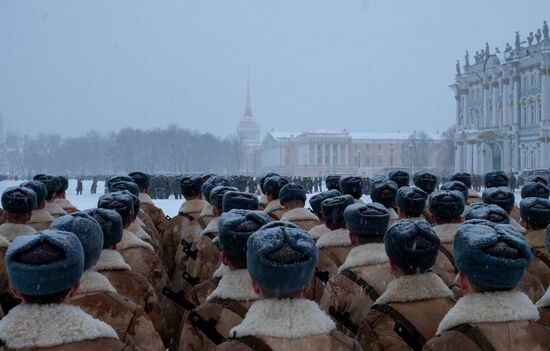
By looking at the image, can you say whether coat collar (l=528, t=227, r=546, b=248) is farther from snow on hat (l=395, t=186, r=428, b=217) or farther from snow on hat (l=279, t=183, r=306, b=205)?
snow on hat (l=279, t=183, r=306, b=205)

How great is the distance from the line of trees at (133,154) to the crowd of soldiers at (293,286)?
113689 mm

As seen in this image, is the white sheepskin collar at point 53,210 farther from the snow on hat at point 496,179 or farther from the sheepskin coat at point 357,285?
the snow on hat at point 496,179

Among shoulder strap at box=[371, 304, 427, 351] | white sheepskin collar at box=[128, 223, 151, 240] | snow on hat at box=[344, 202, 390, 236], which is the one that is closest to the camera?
shoulder strap at box=[371, 304, 427, 351]

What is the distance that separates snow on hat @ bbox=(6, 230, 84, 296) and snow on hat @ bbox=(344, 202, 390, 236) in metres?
2.19

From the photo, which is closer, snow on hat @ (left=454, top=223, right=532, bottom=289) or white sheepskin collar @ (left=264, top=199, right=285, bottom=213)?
snow on hat @ (left=454, top=223, right=532, bottom=289)

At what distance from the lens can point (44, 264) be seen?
3.13 metres

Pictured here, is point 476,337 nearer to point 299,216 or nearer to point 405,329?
point 405,329

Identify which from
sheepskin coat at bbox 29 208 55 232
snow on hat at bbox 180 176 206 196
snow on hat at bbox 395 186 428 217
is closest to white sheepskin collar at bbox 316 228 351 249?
snow on hat at bbox 395 186 428 217

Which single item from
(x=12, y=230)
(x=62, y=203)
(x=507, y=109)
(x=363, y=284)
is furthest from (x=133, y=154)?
(x=363, y=284)

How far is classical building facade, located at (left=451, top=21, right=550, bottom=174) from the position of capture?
56688 mm

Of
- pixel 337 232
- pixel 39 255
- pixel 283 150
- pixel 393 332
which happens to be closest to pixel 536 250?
pixel 337 232

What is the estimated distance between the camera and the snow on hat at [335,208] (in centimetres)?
595

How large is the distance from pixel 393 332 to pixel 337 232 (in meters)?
1.90

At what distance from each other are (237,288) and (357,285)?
95 cm
